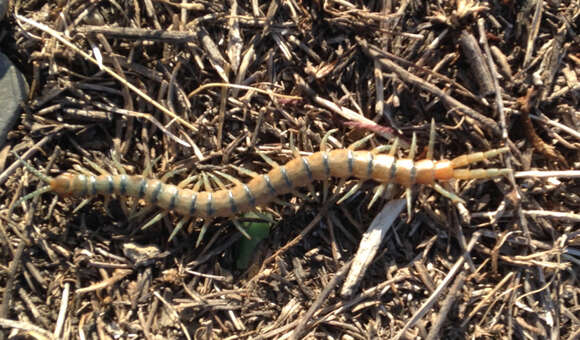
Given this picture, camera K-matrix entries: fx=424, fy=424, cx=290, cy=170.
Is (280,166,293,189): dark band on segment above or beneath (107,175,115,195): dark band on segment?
above

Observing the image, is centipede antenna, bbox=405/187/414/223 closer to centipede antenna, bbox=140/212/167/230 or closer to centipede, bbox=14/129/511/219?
centipede, bbox=14/129/511/219

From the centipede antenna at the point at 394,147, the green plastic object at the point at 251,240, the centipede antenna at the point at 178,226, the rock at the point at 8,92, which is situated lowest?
the green plastic object at the point at 251,240

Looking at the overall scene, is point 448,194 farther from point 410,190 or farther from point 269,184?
point 269,184

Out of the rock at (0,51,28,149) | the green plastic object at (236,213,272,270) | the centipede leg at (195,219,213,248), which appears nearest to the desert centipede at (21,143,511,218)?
the centipede leg at (195,219,213,248)

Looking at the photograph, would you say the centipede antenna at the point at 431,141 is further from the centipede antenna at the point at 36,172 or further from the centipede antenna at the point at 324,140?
the centipede antenna at the point at 36,172

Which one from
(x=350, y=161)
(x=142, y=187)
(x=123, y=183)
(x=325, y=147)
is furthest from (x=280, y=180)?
(x=123, y=183)

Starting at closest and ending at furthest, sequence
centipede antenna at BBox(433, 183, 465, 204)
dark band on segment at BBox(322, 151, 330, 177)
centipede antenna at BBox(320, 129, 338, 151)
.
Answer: centipede antenna at BBox(433, 183, 465, 204)
dark band on segment at BBox(322, 151, 330, 177)
centipede antenna at BBox(320, 129, 338, 151)

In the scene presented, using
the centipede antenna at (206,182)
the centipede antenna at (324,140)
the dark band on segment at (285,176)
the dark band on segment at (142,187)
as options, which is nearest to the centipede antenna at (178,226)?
the centipede antenna at (206,182)
